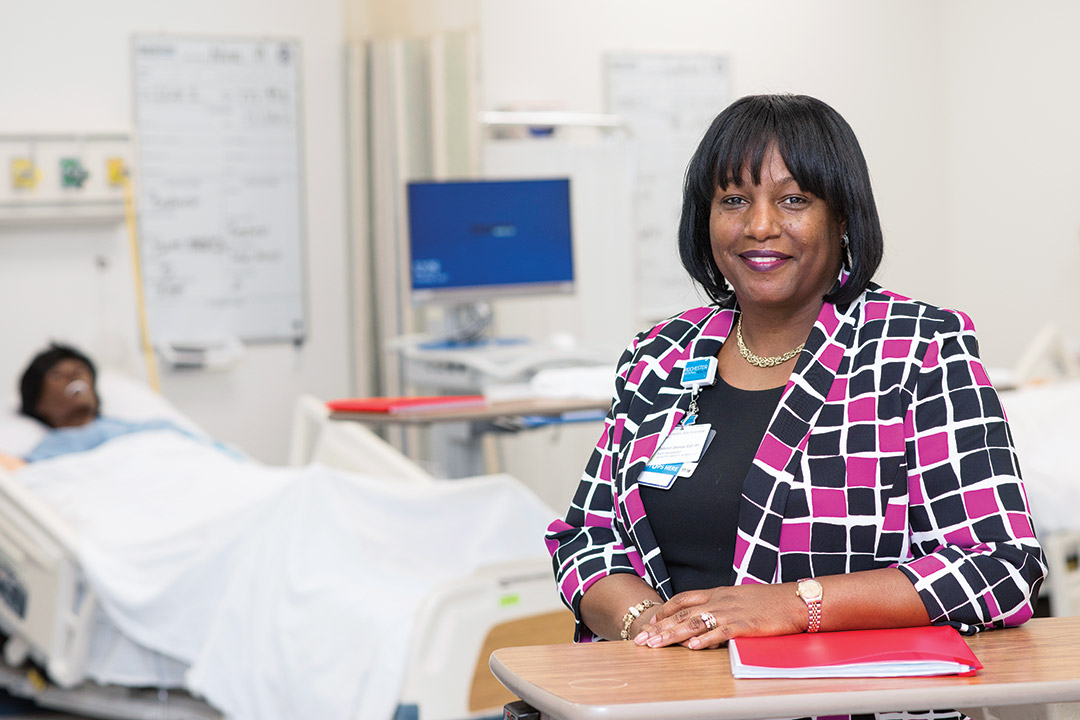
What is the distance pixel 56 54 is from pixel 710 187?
358 centimetres

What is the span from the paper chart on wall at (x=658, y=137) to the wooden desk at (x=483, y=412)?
8.64 ft

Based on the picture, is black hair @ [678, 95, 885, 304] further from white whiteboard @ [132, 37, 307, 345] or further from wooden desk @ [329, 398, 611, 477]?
white whiteboard @ [132, 37, 307, 345]

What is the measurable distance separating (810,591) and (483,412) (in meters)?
1.58

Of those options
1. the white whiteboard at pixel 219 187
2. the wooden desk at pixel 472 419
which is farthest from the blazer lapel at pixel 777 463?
the white whiteboard at pixel 219 187

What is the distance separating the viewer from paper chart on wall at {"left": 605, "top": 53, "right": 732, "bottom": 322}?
216 inches

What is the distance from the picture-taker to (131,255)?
4551mm

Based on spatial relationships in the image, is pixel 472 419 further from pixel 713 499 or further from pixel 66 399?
pixel 66 399

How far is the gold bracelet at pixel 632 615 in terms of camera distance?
1381 millimetres

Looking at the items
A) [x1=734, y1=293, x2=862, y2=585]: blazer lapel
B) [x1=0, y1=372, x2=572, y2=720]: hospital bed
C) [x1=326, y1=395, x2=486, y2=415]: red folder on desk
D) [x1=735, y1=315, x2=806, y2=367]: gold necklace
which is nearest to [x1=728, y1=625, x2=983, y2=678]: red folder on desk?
[x1=734, y1=293, x2=862, y2=585]: blazer lapel

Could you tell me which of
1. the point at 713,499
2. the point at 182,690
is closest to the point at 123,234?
the point at 182,690

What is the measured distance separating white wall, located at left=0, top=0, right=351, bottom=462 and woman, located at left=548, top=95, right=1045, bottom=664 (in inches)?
132

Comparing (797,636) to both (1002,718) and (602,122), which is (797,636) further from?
(602,122)

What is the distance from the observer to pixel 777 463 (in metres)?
1.34

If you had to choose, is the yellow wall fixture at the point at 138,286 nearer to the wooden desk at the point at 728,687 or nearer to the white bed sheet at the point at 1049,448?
the white bed sheet at the point at 1049,448
